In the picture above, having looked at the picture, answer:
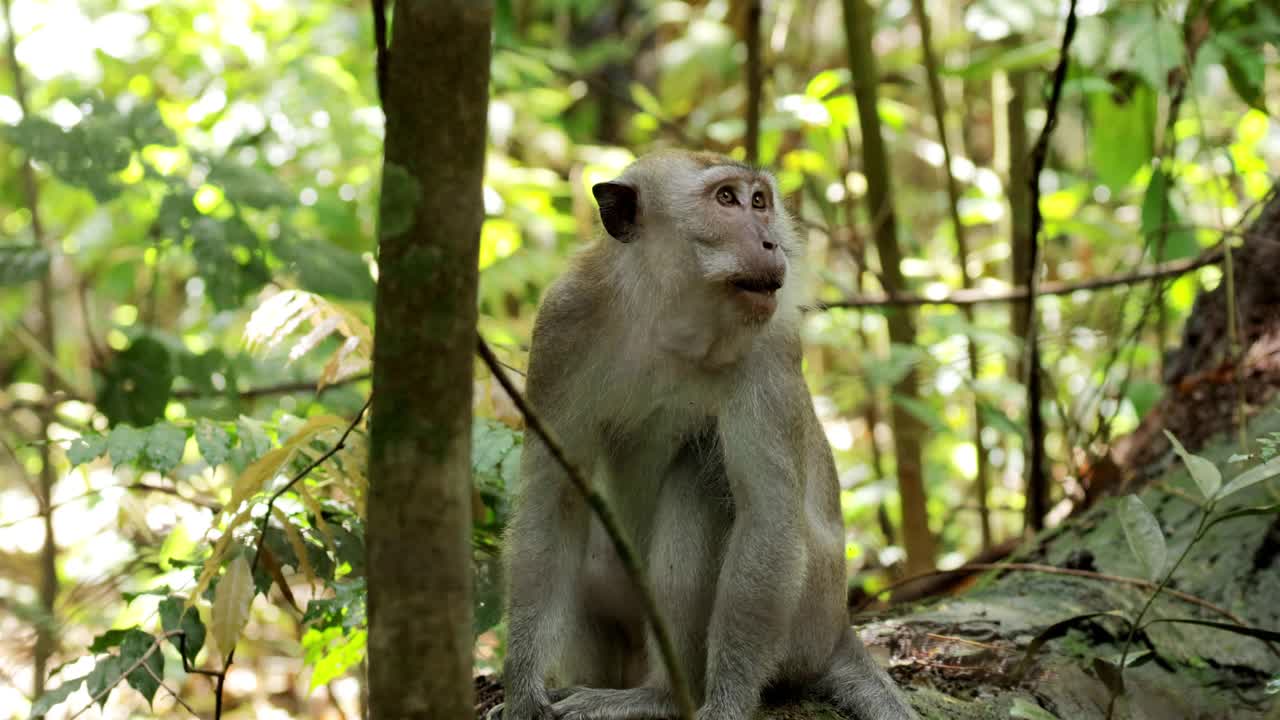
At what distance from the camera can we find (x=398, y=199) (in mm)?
2018

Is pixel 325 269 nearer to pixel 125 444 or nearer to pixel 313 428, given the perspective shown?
pixel 313 428

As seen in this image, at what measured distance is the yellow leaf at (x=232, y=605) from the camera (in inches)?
141

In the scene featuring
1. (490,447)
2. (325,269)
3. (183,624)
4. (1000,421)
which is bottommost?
(183,624)

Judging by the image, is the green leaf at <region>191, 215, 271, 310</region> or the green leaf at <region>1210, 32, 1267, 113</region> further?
the green leaf at <region>191, 215, 271, 310</region>

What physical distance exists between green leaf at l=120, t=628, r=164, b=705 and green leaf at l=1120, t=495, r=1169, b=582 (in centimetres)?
299

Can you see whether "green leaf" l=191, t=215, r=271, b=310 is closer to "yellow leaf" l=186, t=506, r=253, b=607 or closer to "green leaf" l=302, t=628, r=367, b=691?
Answer: "green leaf" l=302, t=628, r=367, b=691

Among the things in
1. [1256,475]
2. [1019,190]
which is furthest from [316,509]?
[1019,190]

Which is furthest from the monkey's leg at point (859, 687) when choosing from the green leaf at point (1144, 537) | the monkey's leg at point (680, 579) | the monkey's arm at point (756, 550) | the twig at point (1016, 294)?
the twig at point (1016, 294)

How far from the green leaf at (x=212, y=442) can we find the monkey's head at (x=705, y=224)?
148cm

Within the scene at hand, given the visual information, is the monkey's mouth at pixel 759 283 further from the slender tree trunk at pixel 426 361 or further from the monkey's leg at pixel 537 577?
the slender tree trunk at pixel 426 361

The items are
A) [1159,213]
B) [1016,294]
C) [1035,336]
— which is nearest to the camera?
[1035,336]

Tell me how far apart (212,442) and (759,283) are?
1868 mm

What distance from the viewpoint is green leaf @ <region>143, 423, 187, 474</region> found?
3.80 meters

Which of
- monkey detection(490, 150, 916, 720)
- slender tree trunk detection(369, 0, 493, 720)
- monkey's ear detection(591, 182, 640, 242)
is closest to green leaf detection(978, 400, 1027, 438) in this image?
monkey detection(490, 150, 916, 720)
